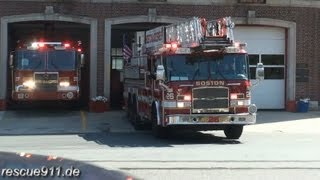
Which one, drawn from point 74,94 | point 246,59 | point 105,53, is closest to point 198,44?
point 246,59

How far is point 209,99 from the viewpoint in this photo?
50.3 feet

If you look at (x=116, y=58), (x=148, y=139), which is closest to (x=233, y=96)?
(x=148, y=139)

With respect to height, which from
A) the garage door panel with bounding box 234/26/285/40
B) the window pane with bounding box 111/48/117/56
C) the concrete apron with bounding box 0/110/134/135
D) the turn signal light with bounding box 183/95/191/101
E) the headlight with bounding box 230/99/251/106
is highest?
the garage door panel with bounding box 234/26/285/40

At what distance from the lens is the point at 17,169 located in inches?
98.6

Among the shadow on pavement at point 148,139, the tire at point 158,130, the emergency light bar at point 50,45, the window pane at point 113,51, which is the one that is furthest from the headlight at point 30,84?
the tire at point 158,130

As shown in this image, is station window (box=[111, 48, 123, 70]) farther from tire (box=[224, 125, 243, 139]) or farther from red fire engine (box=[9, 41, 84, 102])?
tire (box=[224, 125, 243, 139])

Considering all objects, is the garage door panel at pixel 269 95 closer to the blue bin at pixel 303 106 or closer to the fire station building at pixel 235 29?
the fire station building at pixel 235 29

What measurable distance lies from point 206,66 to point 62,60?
31.1 ft

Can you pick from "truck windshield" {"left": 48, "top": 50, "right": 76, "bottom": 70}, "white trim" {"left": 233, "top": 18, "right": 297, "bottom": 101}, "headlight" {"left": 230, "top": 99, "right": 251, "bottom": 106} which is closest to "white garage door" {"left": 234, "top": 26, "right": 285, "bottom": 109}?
"white trim" {"left": 233, "top": 18, "right": 297, "bottom": 101}

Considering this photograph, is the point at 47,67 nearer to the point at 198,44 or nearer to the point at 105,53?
the point at 105,53

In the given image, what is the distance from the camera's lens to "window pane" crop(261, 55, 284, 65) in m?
27.2

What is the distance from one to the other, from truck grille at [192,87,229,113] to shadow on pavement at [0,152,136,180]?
12.5 m

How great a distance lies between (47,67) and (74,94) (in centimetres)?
145

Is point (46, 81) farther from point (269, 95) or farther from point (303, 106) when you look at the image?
point (303, 106)
